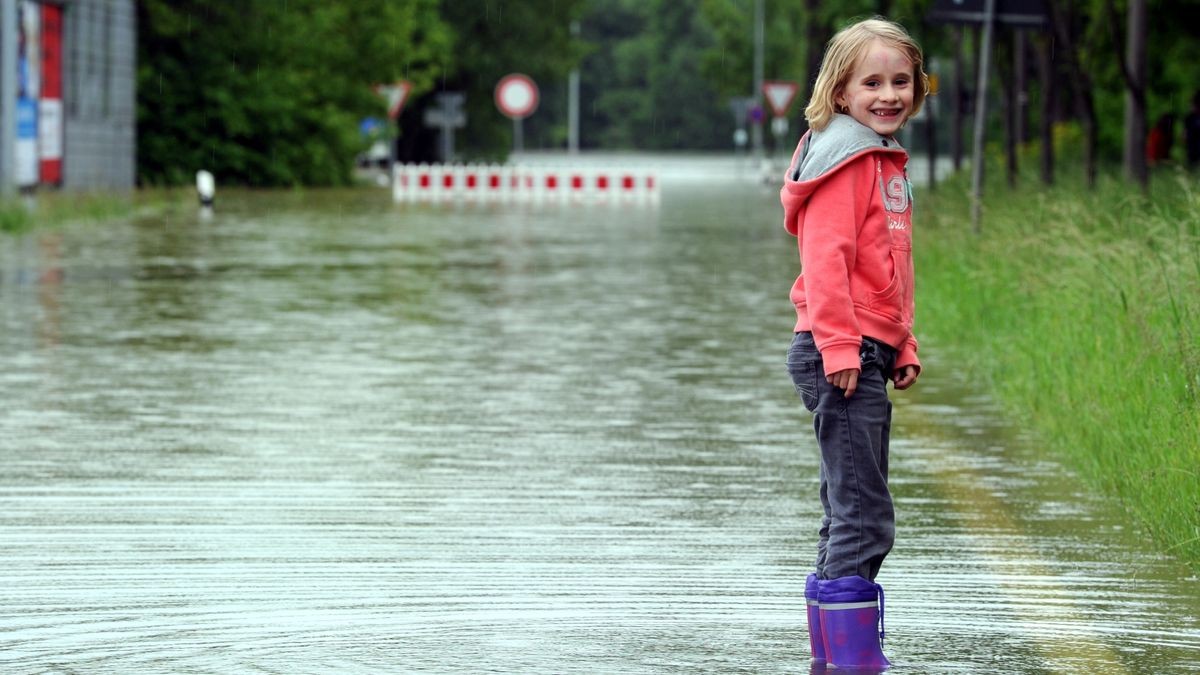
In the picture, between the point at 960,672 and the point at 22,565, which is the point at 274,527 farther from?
the point at 960,672

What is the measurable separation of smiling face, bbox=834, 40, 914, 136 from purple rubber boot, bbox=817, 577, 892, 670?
1.03 metres

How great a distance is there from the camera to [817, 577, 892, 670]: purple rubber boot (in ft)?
18.4

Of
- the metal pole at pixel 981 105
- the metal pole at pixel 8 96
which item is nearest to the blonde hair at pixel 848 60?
the metal pole at pixel 981 105

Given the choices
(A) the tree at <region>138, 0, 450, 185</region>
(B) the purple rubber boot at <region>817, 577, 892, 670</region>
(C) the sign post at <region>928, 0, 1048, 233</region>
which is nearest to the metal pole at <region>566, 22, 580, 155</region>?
(A) the tree at <region>138, 0, 450, 185</region>

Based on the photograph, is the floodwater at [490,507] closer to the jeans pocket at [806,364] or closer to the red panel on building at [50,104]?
the jeans pocket at [806,364]

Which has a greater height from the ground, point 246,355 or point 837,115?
point 837,115

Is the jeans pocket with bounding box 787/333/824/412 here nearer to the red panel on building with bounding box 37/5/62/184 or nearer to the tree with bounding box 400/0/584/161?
the red panel on building with bounding box 37/5/62/184

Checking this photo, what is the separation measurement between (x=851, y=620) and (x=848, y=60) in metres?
1.26

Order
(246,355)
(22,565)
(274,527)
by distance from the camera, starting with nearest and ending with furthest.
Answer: (22,565) → (274,527) → (246,355)

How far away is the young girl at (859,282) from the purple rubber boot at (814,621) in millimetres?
57

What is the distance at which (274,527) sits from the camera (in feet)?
26.1

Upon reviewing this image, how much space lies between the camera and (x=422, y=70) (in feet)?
204

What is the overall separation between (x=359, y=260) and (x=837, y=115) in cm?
1826

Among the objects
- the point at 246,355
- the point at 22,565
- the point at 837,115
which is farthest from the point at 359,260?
the point at 837,115
